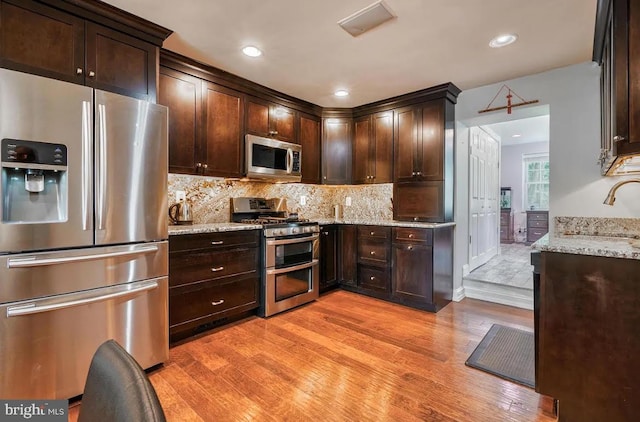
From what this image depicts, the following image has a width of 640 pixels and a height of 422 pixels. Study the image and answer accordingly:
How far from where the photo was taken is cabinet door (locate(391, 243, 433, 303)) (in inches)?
128

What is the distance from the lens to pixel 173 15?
2125 mm

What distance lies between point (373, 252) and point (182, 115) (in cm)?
251

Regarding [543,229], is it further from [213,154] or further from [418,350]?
[213,154]

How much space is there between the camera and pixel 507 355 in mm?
2322

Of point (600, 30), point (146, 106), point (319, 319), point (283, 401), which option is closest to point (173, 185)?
point (146, 106)

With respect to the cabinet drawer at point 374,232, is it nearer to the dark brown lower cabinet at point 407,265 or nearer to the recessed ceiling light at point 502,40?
the dark brown lower cabinet at point 407,265

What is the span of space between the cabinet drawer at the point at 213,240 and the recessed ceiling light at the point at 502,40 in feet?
8.58

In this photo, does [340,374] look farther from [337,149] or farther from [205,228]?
[337,149]

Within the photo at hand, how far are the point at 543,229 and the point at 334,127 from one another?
6.08 meters

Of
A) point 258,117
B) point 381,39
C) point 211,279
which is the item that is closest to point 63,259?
point 211,279

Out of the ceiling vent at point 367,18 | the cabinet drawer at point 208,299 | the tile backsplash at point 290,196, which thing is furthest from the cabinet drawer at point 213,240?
the ceiling vent at point 367,18

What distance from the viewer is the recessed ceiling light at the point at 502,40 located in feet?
7.80

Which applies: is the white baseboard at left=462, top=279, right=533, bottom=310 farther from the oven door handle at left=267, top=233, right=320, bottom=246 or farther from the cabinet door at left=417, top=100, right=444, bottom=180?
the oven door handle at left=267, top=233, right=320, bottom=246

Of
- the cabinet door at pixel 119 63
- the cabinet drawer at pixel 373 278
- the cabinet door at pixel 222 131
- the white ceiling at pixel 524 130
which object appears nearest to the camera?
the cabinet door at pixel 119 63
